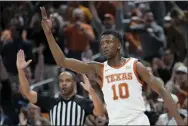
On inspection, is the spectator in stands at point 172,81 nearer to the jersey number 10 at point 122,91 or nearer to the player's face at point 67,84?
the player's face at point 67,84

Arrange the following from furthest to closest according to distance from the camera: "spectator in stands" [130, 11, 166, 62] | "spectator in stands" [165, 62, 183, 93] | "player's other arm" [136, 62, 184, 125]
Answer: "spectator in stands" [130, 11, 166, 62] → "spectator in stands" [165, 62, 183, 93] → "player's other arm" [136, 62, 184, 125]

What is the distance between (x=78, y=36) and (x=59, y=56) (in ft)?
21.4

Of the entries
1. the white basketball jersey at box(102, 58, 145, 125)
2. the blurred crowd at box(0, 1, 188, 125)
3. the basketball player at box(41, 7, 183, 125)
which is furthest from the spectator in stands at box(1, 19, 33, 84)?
the white basketball jersey at box(102, 58, 145, 125)

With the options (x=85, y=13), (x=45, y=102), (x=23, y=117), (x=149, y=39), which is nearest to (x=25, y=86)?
(x=45, y=102)

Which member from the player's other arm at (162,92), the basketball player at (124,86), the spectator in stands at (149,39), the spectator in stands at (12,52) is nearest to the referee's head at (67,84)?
the basketball player at (124,86)

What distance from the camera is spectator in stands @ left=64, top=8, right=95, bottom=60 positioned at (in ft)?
44.5

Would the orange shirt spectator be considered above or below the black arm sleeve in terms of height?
above

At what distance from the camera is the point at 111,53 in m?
7.11

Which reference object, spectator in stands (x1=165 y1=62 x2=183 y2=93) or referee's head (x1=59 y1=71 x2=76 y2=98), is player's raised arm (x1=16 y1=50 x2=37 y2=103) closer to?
referee's head (x1=59 y1=71 x2=76 y2=98)

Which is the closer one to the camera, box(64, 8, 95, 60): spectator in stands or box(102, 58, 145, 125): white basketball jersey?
box(102, 58, 145, 125): white basketball jersey

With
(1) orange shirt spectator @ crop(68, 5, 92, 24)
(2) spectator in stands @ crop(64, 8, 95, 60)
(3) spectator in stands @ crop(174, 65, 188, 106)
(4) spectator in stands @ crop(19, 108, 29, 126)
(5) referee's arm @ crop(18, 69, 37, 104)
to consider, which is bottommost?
(4) spectator in stands @ crop(19, 108, 29, 126)

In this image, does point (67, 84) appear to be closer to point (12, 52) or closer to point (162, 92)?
point (162, 92)

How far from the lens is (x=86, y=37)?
13.6 m

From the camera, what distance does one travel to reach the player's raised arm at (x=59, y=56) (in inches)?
280
